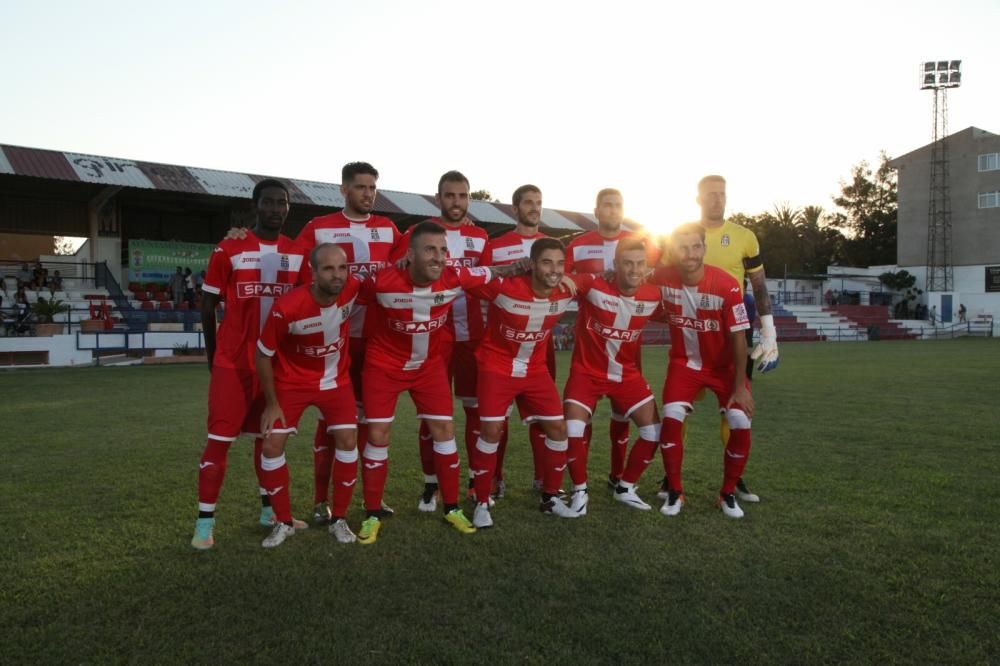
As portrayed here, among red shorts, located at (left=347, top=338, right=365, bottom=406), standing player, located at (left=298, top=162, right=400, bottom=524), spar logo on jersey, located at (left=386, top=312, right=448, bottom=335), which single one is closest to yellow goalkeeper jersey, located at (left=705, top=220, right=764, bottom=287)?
spar logo on jersey, located at (left=386, top=312, right=448, bottom=335)

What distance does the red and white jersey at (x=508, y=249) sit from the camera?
18.4 ft

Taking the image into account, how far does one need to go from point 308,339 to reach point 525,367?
161 cm

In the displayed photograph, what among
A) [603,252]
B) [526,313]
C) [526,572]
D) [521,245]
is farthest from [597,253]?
[526,572]

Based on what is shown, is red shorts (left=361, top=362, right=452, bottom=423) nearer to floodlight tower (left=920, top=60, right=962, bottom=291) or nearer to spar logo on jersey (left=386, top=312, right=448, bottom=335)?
spar logo on jersey (left=386, top=312, right=448, bottom=335)

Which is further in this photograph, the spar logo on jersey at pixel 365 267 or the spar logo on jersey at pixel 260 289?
the spar logo on jersey at pixel 365 267

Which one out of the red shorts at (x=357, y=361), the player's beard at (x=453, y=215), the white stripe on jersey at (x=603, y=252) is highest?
the player's beard at (x=453, y=215)

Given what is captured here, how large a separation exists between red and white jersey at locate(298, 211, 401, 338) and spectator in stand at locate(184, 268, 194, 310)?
21616 mm

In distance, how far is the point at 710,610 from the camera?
323cm

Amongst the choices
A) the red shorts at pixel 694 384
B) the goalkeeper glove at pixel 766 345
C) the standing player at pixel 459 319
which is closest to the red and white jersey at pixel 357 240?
the standing player at pixel 459 319

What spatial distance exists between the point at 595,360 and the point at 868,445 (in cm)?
390

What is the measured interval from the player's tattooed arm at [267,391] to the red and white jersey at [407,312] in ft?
2.45

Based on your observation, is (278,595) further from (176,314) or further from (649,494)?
(176,314)

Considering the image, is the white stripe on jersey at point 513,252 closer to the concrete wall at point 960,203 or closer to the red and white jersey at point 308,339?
the red and white jersey at point 308,339

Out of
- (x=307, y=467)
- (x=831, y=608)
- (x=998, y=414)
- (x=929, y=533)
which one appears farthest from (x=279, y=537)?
(x=998, y=414)
